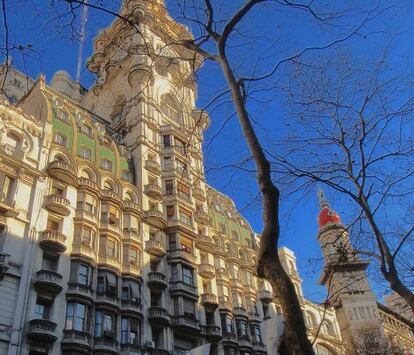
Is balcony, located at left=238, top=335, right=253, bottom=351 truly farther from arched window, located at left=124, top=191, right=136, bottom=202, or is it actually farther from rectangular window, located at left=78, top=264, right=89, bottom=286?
rectangular window, located at left=78, top=264, right=89, bottom=286

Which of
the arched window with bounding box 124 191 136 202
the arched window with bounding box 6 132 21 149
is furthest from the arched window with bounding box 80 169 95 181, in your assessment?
the arched window with bounding box 6 132 21 149

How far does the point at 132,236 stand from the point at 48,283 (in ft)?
30.4

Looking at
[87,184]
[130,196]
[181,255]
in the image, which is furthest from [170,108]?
[181,255]

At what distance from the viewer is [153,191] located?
140ft

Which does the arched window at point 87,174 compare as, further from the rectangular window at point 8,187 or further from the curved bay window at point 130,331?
the curved bay window at point 130,331

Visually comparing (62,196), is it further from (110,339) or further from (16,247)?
(110,339)

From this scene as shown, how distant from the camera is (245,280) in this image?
48.8 m

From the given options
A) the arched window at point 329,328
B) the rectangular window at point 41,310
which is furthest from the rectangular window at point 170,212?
the arched window at point 329,328

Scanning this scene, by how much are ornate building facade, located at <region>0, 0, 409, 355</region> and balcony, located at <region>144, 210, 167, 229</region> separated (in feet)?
0.43

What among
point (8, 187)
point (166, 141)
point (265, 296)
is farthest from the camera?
point (265, 296)

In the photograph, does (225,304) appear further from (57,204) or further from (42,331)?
(42,331)

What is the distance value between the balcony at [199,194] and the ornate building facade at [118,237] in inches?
5.4

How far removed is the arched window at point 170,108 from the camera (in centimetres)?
5234

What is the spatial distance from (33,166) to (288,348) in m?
30.4
